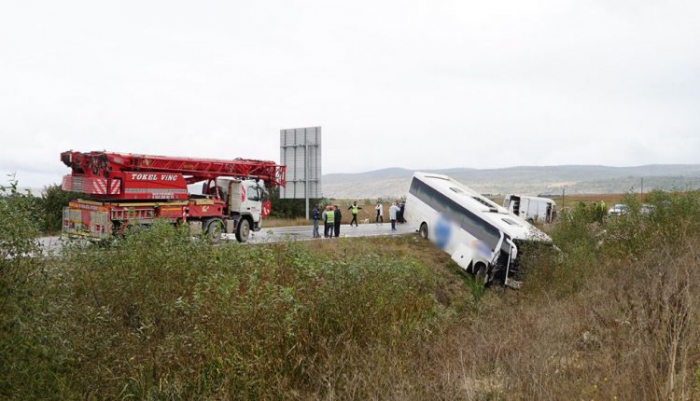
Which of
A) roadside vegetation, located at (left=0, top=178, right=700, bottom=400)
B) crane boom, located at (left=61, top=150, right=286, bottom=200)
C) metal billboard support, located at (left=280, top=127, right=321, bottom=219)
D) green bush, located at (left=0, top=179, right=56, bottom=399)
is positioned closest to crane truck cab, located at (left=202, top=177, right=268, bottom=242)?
crane boom, located at (left=61, top=150, right=286, bottom=200)

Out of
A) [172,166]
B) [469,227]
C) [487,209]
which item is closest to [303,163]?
[172,166]

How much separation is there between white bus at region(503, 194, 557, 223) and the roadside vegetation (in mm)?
27467

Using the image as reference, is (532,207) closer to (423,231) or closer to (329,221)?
(423,231)

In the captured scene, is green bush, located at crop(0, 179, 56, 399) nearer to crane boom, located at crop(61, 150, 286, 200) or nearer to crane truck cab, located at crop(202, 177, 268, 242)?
crane boom, located at crop(61, 150, 286, 200)

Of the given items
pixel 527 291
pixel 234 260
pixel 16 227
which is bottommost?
pixel 527 291

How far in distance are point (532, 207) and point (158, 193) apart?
2682 cm

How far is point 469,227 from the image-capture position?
19.9 m

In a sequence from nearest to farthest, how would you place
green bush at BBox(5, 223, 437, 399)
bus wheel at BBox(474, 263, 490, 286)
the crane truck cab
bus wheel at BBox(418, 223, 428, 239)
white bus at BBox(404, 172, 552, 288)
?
green bush at BBox(5, 223, 437, 399) → white bus at BBox(404, 172, 552, 288) → bus wheel at BBox(474, 263, 490, 286) → the crane truck cab → bus wheel at BBox(418, 223, 428, 239)

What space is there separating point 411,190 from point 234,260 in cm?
1580

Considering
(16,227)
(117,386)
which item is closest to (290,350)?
(117,386)

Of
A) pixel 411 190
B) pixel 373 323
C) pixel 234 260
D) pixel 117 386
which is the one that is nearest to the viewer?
pixel 117 386

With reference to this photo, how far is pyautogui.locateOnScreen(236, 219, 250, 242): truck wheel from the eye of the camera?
2120 cm

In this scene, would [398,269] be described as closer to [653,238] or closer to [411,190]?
[653,238]

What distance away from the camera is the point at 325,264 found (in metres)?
8.40
